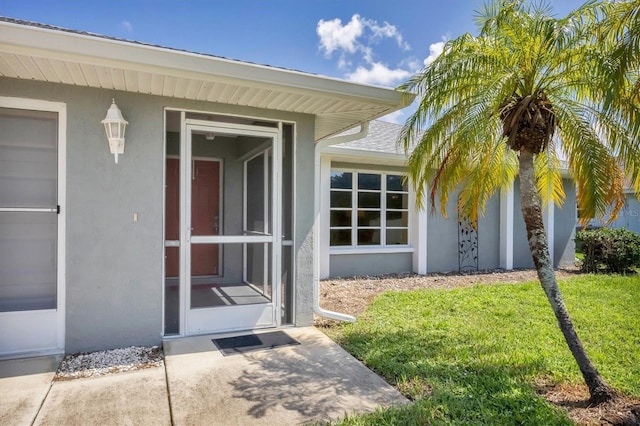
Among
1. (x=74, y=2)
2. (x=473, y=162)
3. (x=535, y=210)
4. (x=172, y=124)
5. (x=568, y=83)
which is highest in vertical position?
(x=74, y=2)

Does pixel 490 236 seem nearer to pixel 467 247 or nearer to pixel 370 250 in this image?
pixel 467 247

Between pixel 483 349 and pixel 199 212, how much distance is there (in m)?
4.08

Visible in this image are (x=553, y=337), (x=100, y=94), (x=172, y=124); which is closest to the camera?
(x=100, y=94)

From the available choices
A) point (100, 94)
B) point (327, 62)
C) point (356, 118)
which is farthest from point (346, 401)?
point (327, 62)

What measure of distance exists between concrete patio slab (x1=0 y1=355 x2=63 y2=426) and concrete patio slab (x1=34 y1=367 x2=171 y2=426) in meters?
0.09

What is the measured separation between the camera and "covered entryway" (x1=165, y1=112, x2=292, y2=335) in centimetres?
506

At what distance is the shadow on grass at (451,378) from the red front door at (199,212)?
83.4 inches

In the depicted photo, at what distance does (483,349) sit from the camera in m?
4.93

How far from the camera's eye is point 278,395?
3.67 m

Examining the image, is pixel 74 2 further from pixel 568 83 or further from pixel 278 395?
pixel 568 83

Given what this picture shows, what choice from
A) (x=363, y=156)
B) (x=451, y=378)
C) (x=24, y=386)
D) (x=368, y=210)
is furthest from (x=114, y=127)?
(x=368, y=210)

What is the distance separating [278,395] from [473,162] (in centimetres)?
416

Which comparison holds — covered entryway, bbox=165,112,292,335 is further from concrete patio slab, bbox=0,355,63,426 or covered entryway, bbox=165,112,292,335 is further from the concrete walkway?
concrete patio slab, bbox=0,355,63,426

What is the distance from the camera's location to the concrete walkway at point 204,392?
10.7 ft
